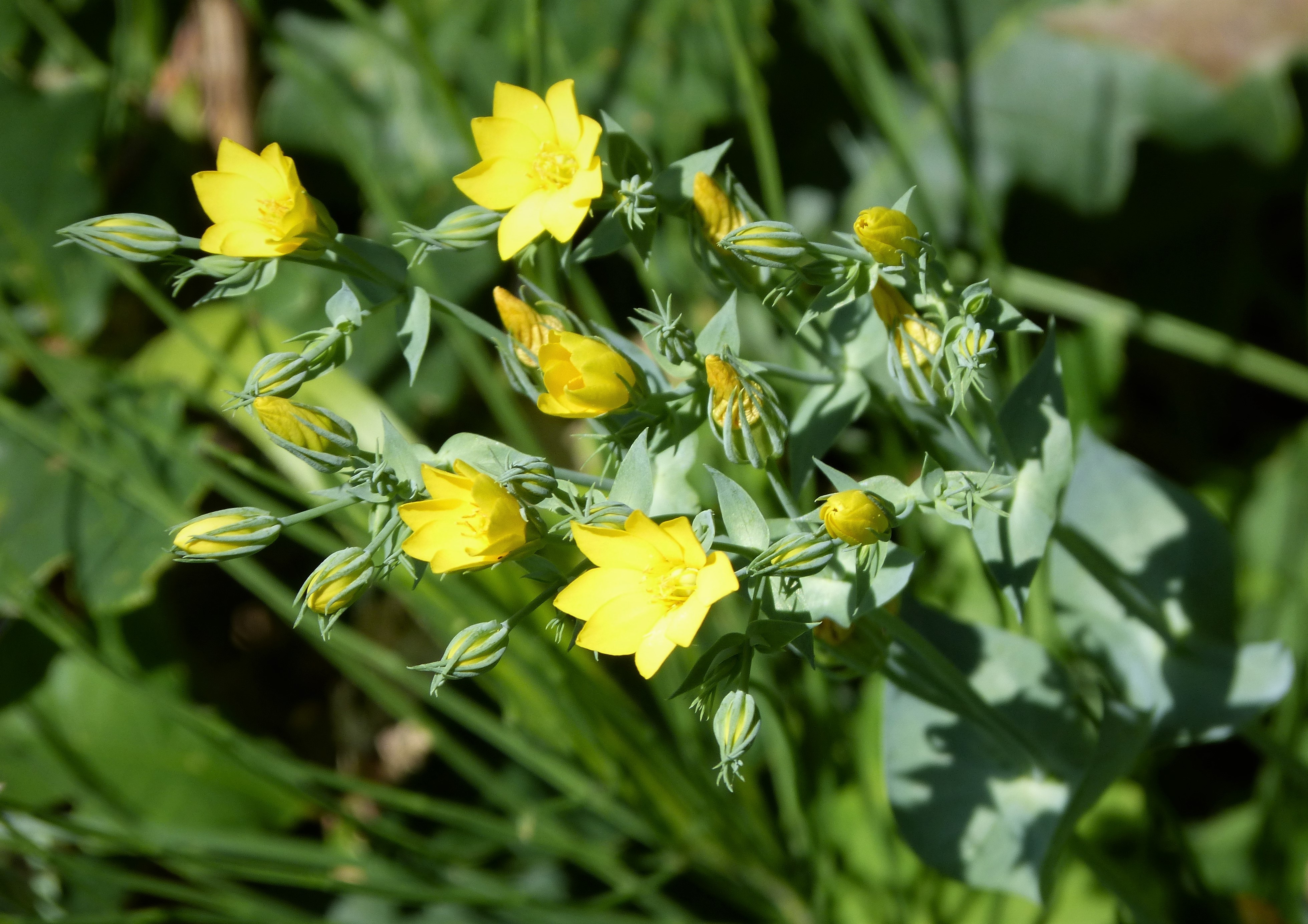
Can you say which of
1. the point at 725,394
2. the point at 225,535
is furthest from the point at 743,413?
the point at 225,535

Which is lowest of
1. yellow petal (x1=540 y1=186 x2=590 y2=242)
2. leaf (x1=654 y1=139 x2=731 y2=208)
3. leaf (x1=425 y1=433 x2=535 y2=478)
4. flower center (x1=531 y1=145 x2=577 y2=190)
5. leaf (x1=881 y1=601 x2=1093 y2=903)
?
leaf (x1=881 y1=601 x2=1093 y2=903)

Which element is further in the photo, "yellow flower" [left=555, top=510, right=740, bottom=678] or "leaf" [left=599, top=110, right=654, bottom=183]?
"leaf" [left=599, top=110, right=654, bottom=183]

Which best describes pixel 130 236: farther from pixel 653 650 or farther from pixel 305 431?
pixel 653 650

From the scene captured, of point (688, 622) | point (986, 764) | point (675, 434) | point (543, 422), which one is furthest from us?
point (543, 422)

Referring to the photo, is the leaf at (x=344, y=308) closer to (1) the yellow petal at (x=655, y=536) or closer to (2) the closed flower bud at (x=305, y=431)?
(2) the closed flower bud at (x=305, y=431)

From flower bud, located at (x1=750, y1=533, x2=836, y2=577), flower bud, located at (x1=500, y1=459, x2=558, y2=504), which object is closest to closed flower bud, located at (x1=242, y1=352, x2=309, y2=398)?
flower bud, located at (x1=500, y1=459, x2=558, y2=504)

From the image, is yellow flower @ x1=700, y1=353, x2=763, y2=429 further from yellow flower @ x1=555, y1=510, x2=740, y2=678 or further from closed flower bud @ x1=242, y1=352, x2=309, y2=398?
closed flower bud @ x1=242, y1=352, x2=309, y2=398

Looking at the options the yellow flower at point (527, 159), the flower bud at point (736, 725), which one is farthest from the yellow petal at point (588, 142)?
the flower bud at point (736, 725)
